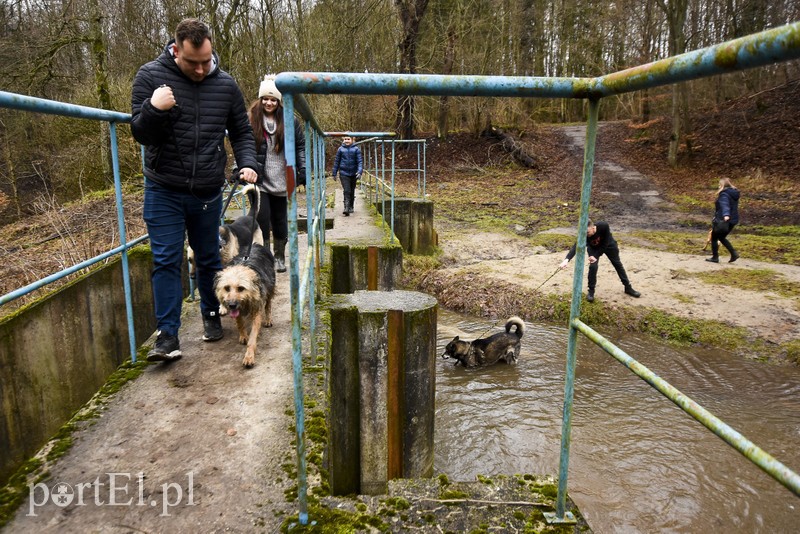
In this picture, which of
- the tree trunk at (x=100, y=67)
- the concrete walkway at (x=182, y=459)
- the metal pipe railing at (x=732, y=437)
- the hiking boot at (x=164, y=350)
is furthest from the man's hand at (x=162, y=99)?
the tree trunk at (x=100, y=67)

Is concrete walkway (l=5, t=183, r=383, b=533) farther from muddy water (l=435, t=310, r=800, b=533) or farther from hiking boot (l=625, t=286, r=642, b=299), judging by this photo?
hiking boot (l=625, t=286, r=642, b=299)

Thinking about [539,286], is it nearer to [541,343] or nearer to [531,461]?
[541,343]

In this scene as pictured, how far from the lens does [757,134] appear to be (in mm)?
18016

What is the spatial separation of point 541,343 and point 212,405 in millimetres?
5402

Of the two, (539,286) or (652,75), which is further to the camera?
(539,286)

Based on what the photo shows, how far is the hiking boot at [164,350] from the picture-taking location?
9.92 feet

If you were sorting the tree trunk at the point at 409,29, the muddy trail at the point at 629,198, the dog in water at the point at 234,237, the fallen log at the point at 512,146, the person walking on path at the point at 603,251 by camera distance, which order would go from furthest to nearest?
the fallen log at the point at 512,146
the tree trunk at the point at 409,29
the muddy trail at the point at 629,198
the person walking on path at the point at 603,251
the dog in water at the point at 234,237

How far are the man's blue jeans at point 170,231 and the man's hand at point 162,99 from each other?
0.51 metres

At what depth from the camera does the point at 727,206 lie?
9117mm

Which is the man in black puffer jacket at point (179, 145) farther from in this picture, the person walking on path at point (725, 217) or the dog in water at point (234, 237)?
the person walking on path at point (725, 217)

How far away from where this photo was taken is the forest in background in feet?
43.2

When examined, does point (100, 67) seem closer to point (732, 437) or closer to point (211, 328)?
point (211, 328)

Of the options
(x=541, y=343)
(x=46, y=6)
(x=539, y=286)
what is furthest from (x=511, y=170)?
(x=46, y=6)

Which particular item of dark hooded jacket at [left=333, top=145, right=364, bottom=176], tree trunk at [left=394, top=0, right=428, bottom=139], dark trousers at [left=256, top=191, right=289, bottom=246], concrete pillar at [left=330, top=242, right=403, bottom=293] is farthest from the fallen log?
dark trousers at [left=256, top=191, right=289, bottom=246]
